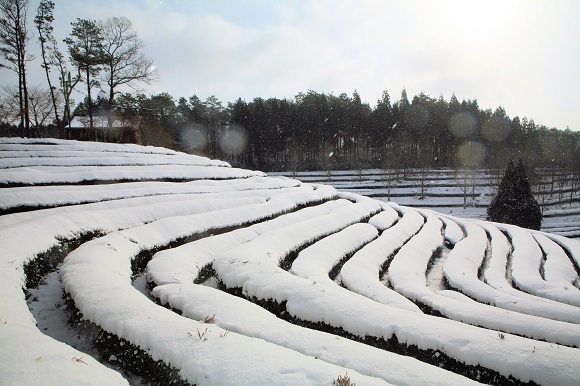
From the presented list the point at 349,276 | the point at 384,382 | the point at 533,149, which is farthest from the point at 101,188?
the point at 533,149

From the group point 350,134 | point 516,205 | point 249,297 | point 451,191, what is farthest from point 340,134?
point 249,297

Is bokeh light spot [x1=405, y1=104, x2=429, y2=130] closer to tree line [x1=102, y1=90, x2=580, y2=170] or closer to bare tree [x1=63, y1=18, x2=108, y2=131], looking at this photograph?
tree line [x1=102, y1=90, x2=580, y2=170]

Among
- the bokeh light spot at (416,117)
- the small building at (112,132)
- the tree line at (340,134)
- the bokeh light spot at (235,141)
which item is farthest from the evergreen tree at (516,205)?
the bokeh light spot at (235,141)

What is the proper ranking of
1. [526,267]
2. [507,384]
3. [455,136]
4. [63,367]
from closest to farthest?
1. [63,367]
2. [507,384]
3. [526,267]
4. [455,136]

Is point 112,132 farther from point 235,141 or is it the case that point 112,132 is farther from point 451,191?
point 451,191

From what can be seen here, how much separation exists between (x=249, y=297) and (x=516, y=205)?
32.4 metres

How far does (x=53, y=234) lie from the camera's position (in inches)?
355

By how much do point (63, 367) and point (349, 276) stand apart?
7.57 m

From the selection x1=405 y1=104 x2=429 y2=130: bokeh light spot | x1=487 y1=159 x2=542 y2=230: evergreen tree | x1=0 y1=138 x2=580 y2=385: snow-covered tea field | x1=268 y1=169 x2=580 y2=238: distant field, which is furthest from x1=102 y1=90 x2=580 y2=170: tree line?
A: x1=0 y1=138 x2=580 y2=385: snow-covered tea field

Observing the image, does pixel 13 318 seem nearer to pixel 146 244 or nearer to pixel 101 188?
pixel 146 244

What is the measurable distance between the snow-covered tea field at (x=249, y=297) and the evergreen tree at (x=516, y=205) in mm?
15987

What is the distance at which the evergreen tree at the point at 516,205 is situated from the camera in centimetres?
3162

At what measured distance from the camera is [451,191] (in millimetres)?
54656

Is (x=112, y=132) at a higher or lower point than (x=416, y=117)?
lower
